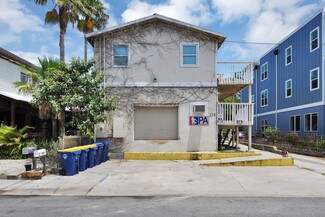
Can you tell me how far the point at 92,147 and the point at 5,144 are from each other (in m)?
4.91

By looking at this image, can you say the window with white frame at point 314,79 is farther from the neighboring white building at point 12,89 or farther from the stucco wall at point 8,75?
the stucco wall at point 8,75

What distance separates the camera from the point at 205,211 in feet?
20.5

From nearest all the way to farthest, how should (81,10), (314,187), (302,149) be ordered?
(314,187) → (302,149) → (81,10)

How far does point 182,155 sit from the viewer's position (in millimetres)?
14633

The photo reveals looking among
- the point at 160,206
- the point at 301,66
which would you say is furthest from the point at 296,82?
A: the point at 160,206

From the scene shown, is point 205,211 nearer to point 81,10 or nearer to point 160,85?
point 160,85

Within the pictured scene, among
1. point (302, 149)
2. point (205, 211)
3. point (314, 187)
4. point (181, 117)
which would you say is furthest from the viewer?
point (302, 149)

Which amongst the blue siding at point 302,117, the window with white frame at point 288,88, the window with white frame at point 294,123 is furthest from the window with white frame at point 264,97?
the window with white frame at point 294,123

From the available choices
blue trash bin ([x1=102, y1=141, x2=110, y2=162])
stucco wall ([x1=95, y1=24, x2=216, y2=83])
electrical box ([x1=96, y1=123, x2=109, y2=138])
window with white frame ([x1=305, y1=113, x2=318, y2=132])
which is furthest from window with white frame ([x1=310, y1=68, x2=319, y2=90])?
blue trash bin ([x1=102, y1=141, x2=110, y2=162])

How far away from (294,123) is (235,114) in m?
10.1

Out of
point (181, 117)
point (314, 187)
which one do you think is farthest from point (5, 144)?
point (314, 187)

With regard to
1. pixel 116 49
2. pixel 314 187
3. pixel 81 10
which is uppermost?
pixel 81 10

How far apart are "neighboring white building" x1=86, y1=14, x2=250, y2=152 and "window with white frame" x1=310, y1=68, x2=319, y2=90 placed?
322 inches

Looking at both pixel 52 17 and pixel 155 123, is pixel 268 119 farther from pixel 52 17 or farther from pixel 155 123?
pixel 52 17
